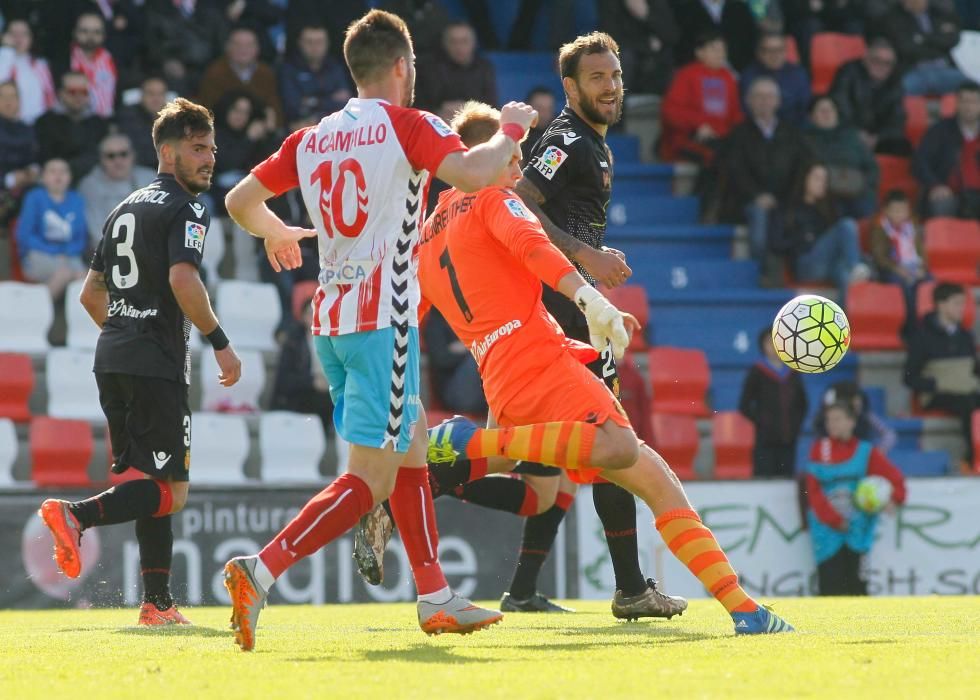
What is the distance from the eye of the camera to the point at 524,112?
5777 mm

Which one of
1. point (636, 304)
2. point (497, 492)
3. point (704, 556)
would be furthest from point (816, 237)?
point (704, 556)

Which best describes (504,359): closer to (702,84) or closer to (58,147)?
(58,147)

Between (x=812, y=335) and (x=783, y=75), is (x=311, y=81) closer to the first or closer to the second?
(x=783, y=75)

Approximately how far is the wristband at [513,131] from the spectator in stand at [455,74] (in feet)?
32.7

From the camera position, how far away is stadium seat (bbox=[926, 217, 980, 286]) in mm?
17281

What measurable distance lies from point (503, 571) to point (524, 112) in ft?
20.5

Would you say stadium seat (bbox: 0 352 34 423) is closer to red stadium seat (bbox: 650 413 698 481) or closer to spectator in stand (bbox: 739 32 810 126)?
red stadium seat (bbox: 650 413 698 481)

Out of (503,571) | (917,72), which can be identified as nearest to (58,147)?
(503,571)

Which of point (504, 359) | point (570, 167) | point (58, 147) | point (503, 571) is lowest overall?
point (503, 571)

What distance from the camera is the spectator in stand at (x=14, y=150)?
1368 cm

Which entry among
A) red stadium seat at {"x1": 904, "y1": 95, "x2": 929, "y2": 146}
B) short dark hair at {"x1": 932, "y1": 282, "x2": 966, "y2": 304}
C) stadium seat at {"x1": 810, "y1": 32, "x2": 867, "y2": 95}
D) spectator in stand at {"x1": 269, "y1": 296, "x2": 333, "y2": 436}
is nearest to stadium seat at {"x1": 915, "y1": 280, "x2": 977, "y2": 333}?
short dark hair at {"x1": 932, "y1": 282, "x2": 966, "y2": 304}

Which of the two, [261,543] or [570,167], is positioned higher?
[570,167]

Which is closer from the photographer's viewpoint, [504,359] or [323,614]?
[504,359]

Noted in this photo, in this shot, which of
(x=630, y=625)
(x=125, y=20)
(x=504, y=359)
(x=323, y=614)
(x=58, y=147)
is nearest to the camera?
(x=504, y=359)
